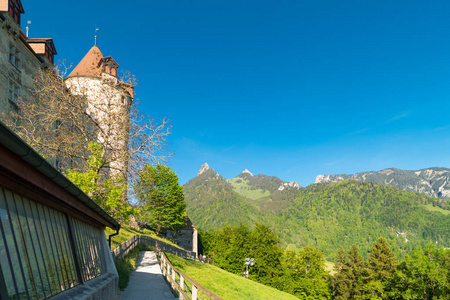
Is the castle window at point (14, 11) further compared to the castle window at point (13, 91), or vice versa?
the castle window at point (14, 11)

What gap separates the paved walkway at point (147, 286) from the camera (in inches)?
411

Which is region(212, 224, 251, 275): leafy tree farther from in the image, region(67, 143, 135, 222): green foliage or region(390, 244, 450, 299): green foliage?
region(67, 143, 135, 222): green foliage

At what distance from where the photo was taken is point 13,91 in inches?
890

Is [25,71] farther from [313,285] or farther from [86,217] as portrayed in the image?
[313,285]

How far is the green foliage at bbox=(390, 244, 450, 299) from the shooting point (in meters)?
34.9

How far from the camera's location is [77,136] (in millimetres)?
20562

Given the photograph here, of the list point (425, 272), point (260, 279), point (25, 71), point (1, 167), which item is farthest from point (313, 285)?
point (1, 167)

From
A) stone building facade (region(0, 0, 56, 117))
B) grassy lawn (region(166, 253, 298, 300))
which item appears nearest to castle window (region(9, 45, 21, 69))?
stone building facade (region(0, 0, 56, 117))

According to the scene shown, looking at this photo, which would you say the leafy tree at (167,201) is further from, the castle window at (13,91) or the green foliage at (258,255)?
the castle window at (13,91)

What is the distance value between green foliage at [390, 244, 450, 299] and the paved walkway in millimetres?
35952

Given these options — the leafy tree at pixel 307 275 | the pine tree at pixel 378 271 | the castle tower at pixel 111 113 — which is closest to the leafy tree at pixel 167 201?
the castle tower at pixel 111 113

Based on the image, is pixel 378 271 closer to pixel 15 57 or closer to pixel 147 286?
pixel 147 286

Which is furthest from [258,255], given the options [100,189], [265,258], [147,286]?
[147,286]

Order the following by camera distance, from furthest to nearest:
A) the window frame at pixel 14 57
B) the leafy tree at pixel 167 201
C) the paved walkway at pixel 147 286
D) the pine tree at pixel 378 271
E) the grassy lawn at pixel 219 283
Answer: the pine tree at pixel 378 271 → the leafy tree at pixel 167 201 → the window frame at pixel 14 57 → the grassy lawn at pixel 219 283 → the paved walkway at pixel 147 286
